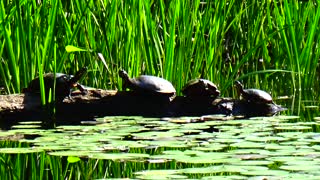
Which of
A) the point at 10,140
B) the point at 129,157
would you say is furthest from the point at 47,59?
the point at 129,157

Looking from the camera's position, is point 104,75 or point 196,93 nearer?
point 196,93

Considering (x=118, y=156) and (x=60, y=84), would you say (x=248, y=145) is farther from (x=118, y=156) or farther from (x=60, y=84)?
(x=60, y=84)

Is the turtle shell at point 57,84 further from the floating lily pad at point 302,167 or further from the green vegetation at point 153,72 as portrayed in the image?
the floating lily pad at point 302,167

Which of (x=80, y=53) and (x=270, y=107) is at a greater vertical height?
(x=80, y=53)

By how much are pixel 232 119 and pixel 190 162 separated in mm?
1418

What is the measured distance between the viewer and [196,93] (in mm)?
4262

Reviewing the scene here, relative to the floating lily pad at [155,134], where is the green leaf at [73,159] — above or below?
below

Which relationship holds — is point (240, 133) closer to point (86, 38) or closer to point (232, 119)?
point (232, 119)

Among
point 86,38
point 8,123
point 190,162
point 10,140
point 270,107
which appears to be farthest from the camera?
point 86,38

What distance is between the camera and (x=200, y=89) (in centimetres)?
432

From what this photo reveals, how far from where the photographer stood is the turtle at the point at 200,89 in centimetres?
430

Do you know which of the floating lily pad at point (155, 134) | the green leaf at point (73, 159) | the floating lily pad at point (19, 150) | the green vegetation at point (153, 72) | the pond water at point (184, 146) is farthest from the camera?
the floating lily pad at point (155, 134)

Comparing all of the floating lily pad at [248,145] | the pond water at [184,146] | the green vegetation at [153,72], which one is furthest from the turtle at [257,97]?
the floating lily pad at [248,145]

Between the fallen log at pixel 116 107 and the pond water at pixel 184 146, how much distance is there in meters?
0.21
